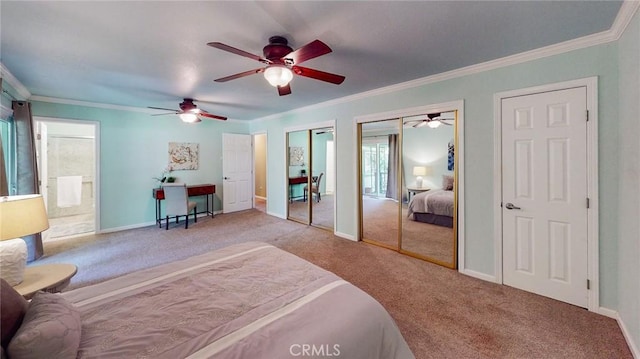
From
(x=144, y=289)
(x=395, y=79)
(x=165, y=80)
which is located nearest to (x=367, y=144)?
(x=395, y=79)

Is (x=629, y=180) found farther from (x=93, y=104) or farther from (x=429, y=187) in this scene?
(x=93, y=104)

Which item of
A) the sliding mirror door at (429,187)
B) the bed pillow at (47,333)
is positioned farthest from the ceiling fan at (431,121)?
the bed pillow at (47,333)

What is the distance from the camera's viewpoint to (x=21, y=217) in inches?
64.2

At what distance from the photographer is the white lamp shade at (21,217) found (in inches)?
61.4

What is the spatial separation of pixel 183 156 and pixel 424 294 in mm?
5386

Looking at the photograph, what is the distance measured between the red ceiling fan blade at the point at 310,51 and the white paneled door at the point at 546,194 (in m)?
2.08

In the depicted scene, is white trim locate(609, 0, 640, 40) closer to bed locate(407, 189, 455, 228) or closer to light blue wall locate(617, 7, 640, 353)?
light blue wall locate(617, 7, 640, 353)

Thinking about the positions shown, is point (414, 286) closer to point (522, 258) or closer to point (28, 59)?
point (522, 258)

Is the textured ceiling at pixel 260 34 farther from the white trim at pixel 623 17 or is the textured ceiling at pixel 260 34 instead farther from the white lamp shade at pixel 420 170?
the white lamp shade at pixel 420 170

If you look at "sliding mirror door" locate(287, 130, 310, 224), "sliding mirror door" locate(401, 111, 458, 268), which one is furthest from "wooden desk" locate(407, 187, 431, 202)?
"sliding mirror door" locate(287, 130, 310, 224)

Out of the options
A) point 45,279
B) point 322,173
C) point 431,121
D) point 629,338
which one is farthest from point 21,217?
point 322,173

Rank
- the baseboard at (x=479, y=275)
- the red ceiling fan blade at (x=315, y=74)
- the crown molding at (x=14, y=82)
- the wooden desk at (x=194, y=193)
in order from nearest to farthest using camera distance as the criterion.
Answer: the red ceiling fan blade at (x=315, y=74) → the baseboard at (x=479, y=275) → the crown molding at (x=14, y=82) → the wooden desk at (x=194, y=193)

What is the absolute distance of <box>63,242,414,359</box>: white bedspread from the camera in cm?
104

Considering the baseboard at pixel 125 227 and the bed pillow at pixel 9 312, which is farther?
the baseboard at pixel 125 227
